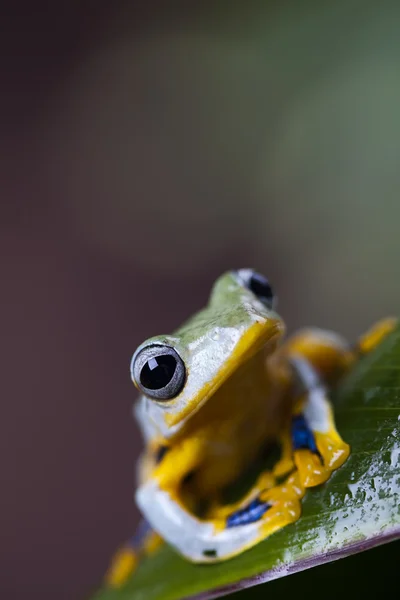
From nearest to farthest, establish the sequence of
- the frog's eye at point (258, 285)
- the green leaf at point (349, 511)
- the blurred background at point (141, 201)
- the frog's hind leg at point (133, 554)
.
→ the green leaf at point (349, 511) < the frog's eye at point (258, 285) < the frog's hind leg at point (133, 554) < the blurred background at point (141, 201)

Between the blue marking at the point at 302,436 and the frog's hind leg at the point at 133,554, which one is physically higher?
the blue marking at the point at 302,436

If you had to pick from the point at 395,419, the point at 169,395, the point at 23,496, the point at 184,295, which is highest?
the point at 395,419

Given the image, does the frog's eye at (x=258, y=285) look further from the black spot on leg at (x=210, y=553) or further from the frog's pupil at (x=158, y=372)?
the black spot on leg at (x=210, y=553)

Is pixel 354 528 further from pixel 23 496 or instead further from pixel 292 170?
pixel 292 170

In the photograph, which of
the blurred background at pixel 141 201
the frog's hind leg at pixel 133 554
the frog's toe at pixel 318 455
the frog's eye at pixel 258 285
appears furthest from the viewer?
the blurred background at pixel 141 201

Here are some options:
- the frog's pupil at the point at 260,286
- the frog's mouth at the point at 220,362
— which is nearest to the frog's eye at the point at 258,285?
the frog's pupil at the point at 260,286

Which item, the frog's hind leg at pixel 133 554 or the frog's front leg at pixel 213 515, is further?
the frog's hind leg at pixel 133 554

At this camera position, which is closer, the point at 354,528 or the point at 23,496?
the point at 354,528

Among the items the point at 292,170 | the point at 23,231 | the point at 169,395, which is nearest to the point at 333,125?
the point at 292,170
